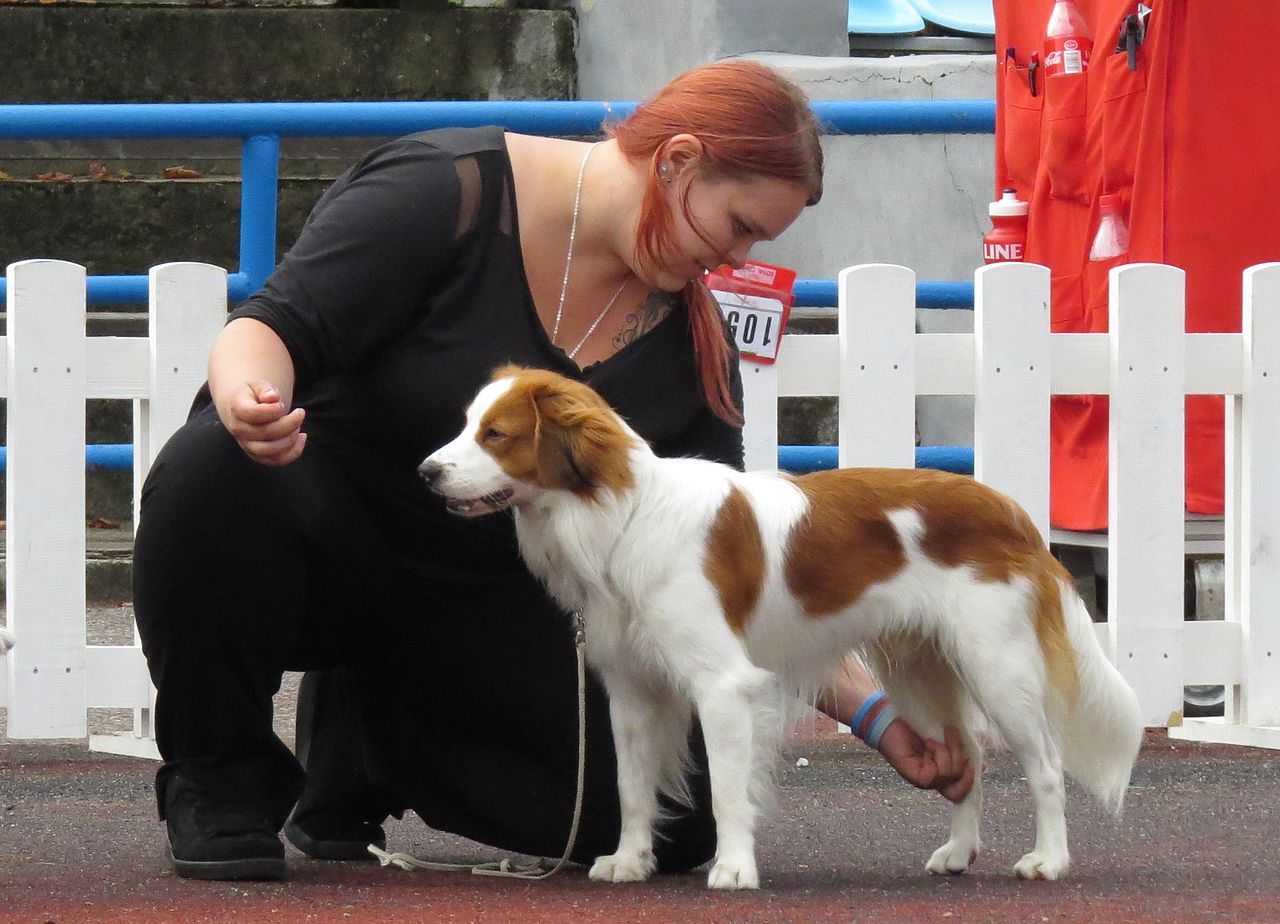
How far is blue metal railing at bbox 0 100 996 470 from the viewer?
3998 millimetres

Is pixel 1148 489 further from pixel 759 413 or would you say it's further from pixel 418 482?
pixel 418 482

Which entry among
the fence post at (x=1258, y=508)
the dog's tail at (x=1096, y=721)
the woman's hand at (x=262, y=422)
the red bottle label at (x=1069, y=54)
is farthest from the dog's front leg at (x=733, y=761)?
the red bottle label at (x=1069, y=54)

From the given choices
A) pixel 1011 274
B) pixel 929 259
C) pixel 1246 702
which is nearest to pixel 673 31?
pixel 929 259

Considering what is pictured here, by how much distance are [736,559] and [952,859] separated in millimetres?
594

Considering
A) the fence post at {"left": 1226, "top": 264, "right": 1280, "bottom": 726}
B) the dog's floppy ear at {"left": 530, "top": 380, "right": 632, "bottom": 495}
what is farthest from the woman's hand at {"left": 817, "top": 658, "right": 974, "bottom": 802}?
the fence post at {"left": 1226, "top": 264, "right": 1280, "bottom": 726}

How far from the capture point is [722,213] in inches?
97.2

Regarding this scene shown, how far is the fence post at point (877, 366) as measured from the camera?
3.63 m

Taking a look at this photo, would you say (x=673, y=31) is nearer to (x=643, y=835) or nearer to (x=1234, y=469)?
(x=1234, y=469)

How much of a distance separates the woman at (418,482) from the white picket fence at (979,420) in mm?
943

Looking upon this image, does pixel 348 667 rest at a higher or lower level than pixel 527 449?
lower

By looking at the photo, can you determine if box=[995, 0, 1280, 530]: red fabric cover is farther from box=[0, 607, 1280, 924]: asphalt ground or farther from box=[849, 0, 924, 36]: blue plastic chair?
box=[849, 0, 924, 36]: blue plastic chair

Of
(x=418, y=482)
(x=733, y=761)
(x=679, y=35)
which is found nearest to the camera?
(x=733, y=761)

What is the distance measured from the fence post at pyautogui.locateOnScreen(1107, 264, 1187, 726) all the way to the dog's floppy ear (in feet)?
5.61

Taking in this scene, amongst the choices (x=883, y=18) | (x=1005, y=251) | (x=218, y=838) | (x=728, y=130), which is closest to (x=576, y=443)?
(x=728, y=130)
